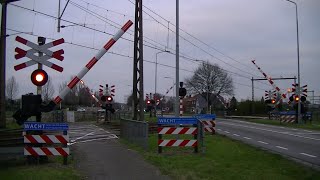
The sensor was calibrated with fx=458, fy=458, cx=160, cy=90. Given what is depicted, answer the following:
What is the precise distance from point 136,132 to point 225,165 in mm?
7667

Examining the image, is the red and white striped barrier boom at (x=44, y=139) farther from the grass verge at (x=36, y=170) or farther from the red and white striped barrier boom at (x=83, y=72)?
the red and white striped barrier boom at (x=83, y=72)

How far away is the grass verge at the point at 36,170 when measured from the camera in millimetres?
10367

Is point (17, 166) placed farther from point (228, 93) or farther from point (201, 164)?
point (228, 93)

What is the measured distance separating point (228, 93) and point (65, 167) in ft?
285

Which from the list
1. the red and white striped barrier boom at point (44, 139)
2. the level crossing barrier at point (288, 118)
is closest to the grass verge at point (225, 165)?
the red and white striped barrier boom at point (44, 139)

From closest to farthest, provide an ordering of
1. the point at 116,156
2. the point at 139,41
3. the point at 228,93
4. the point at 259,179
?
the point at 259,179 < the point at 116,156 < the point at 139,41 < the point at 228,93

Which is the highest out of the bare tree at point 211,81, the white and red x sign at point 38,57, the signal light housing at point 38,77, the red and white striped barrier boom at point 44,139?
the bare tree at point 211,81

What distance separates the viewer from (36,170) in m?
11.5

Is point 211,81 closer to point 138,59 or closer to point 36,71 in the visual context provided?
point 138,59

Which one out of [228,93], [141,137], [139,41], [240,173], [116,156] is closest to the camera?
[240,173]

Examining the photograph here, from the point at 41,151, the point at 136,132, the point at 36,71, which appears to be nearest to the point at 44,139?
the point at 41,151

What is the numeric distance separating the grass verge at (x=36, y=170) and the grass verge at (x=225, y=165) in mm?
2459

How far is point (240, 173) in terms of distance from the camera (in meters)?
11.4

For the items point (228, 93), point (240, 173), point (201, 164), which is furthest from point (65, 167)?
point (228, 93)
